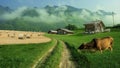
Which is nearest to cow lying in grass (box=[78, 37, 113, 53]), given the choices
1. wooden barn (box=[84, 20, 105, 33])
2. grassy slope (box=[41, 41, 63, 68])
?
grassy slope (box=[41, 41, 63, 68])

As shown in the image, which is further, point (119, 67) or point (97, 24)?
point (97, 24)

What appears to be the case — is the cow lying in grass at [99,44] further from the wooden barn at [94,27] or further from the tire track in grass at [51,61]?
the wooden barn at [94,27]

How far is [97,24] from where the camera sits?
518 feet

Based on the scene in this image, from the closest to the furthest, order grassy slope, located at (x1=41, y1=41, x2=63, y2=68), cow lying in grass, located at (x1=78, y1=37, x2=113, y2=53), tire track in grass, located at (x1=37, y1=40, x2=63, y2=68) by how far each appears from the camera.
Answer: tire track in grass, located at (x1=37, y1=40, x2=63, y2=68) → grassy slope, located at (x1=41, y1=41, x2=63, y2=68) → cow lying in grass, located at (x1=78, y1=37, x2=113, y2=53)

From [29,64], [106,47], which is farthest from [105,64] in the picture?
[106,47]

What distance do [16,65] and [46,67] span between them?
301cm

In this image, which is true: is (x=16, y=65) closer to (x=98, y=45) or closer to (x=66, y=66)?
(x=66, y=66)

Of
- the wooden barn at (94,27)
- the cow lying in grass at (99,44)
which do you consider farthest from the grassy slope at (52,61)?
the wooden barn at (94,27)

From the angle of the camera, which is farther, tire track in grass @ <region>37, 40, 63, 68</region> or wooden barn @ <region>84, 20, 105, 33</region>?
wooden barn @ <region>84, 20, 105, 33</region>

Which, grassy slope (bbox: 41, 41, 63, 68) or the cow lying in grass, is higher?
the cow lying in grass

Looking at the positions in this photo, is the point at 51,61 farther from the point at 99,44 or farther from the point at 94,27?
the point at 94,27

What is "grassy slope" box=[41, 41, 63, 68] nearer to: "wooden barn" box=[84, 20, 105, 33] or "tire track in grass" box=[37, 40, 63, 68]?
"tire track in grass" box=[37, 40, 63, 68]

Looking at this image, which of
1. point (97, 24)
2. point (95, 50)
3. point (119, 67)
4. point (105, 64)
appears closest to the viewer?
point (119, 67)

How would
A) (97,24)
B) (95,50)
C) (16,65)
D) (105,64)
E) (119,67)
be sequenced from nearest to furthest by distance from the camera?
1. (119,67)
2. (105,64)
3. (16,65)
4. (95,50)
5. (97,24)
